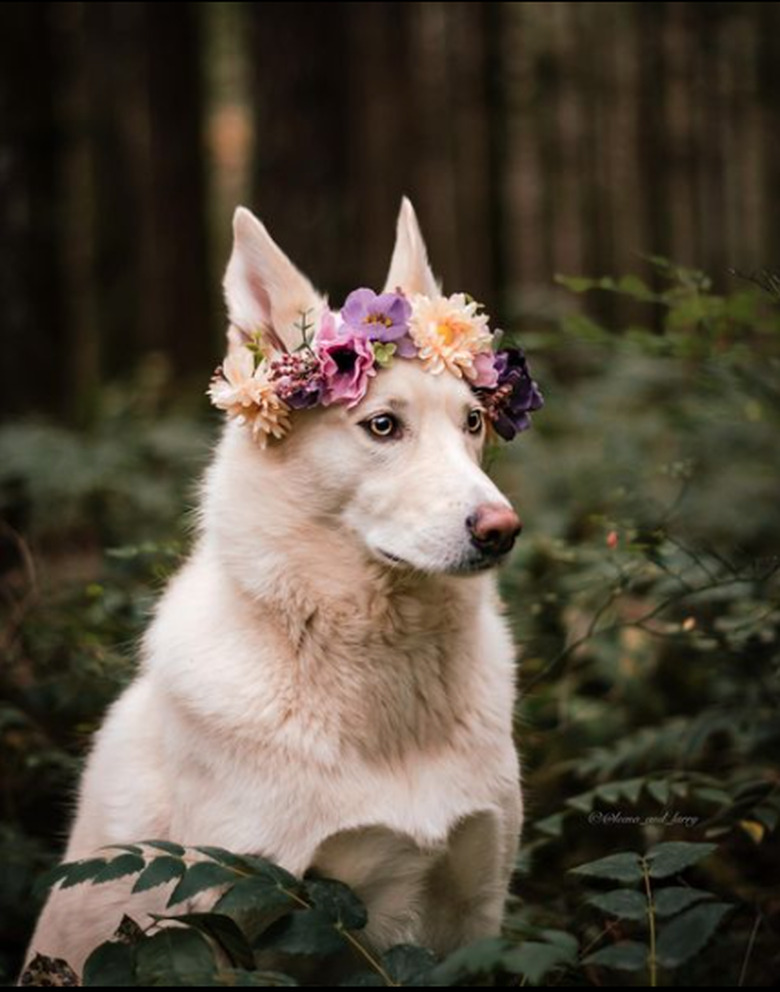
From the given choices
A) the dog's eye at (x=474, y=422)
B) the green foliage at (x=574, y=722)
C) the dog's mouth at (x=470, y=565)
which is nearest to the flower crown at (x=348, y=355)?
the dog's eye at (x=474, y=422)

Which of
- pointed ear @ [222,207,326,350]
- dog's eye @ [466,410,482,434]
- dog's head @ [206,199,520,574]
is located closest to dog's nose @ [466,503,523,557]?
dog's head @ [206,199,520,574]

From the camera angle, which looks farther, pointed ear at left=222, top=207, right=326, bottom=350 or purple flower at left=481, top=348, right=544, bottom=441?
purple flower at left=481, top=348, right=544, bottom=441

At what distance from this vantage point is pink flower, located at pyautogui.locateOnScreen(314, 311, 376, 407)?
3.44m

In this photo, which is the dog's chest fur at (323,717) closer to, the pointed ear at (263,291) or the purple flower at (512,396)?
the purple flower at (512,396)

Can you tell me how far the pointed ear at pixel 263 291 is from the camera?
358cm

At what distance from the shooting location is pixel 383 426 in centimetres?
349

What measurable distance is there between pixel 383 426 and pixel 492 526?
504 mm

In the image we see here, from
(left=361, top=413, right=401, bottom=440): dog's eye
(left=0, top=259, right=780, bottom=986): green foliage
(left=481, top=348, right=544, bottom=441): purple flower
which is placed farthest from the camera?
(left=481, top=348, right=544, bottom=441): purple flower

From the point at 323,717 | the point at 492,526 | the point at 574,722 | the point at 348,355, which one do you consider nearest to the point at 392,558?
the point at 492,526

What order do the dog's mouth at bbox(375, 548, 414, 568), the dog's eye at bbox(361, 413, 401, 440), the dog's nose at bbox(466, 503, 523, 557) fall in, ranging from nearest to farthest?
the dog's nose at bbox(466, 503, 523, 557) → the dog's mouth at bbox(375, 548, 414, 568) → the dog's eye at bbox(361, 413, 401, 440)

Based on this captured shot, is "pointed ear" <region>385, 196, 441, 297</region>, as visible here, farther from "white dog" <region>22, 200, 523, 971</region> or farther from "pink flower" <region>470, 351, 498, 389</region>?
"pink flower" <region>470, 351, 498, 389</region>

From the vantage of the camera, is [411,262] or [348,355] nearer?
[348,355]

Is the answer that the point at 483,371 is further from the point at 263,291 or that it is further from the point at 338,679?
the point at 338,679

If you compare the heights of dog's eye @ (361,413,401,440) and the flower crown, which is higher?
the flower crown
